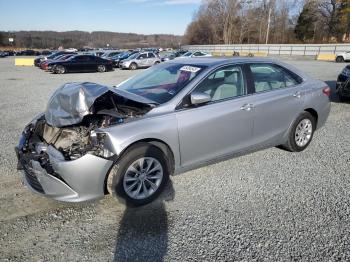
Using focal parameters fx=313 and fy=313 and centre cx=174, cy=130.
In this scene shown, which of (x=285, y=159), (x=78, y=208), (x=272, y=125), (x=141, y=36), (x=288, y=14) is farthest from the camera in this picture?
(x=141, y=36)

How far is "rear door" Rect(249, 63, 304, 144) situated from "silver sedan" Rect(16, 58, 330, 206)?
0.05ft

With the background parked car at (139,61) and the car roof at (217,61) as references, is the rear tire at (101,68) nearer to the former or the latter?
the background parked car at (139,61)

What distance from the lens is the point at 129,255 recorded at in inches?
108

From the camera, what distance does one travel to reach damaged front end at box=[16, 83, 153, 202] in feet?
10.2

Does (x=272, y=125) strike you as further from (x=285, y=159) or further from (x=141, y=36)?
(x=141, y=36)

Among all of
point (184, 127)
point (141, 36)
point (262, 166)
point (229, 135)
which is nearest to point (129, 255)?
point (184, 127)

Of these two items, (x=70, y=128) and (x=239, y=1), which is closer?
(x=70, y=128)

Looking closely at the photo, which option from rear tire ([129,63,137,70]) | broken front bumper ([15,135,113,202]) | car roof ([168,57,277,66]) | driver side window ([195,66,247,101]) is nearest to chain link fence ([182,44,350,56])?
rear tire ([129,63,137,70])

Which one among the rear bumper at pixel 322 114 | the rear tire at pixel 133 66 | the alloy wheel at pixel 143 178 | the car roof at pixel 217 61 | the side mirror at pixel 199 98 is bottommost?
the rear tire at pixel 133 66

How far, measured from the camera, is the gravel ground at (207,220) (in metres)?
2.78

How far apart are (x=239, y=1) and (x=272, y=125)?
273 feet

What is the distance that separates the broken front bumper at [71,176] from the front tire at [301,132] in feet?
9.99

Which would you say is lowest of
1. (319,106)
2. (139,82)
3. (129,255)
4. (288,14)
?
(129,255)

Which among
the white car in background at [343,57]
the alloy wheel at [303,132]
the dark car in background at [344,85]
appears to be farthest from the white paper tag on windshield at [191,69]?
the white car in background at [343,57]
